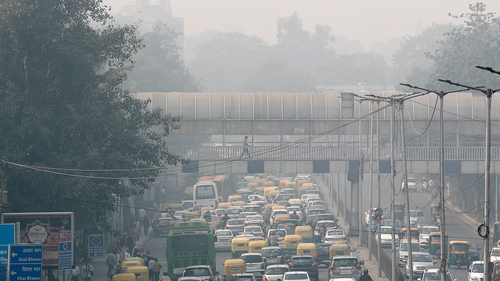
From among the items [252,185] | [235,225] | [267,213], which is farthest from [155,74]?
[235,225]

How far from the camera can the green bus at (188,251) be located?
36594 mm

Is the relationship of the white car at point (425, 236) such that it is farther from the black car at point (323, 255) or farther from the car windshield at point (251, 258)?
the car windshield at point (251, 258)

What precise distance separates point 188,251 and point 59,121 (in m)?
8.79

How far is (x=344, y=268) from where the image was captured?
3372cm

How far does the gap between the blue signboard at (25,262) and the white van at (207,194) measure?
4619cm

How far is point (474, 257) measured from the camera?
41594 millimetres

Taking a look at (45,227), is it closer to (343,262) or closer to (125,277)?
(125,277)

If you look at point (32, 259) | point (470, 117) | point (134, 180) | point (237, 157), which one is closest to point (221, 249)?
point (237, 157)

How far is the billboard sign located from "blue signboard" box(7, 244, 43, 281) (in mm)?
5506

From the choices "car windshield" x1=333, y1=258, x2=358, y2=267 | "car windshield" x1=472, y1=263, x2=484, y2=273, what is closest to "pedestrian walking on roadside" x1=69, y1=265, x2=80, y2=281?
"car windshield" x1=333, y1=258, x2=358, y2=267

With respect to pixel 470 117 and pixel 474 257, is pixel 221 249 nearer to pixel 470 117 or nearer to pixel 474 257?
pixel 474 257

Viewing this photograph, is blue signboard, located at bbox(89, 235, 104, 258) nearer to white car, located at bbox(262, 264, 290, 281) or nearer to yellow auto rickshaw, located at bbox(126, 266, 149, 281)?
yellow auto rickshaw, located at bbox(126, 266, 149, 281)

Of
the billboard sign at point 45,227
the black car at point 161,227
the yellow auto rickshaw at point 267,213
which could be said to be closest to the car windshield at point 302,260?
the billboard sign at point 45,227

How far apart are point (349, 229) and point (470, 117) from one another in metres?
12.7
